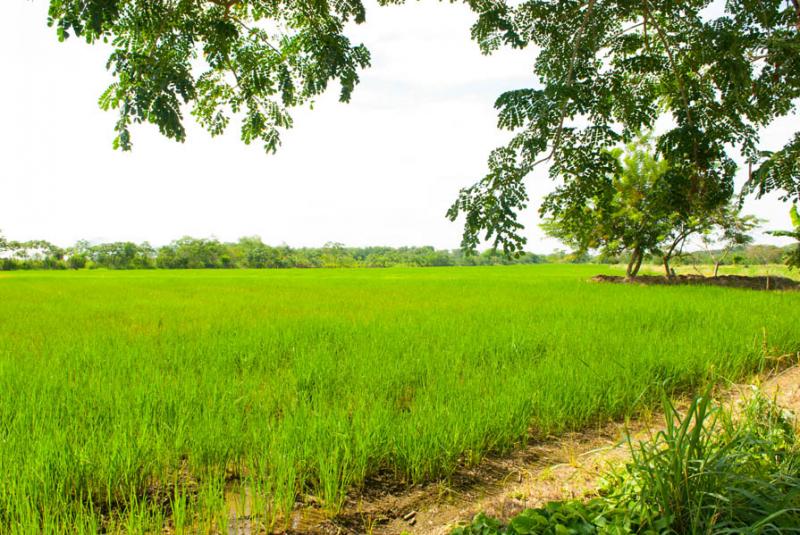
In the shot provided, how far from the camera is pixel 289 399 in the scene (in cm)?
348

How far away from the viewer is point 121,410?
121 inches

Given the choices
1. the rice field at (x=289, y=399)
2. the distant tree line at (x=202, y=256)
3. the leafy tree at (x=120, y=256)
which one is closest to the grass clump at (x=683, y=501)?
the rice field at (x=289, y=399)

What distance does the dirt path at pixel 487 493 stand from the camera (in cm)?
209

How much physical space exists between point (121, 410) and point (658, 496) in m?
3.34

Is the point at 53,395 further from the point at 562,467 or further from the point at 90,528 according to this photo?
the point at 562,467

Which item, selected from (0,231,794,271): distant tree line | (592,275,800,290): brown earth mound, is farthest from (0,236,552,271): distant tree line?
(592,275,800,290): brown earth mound

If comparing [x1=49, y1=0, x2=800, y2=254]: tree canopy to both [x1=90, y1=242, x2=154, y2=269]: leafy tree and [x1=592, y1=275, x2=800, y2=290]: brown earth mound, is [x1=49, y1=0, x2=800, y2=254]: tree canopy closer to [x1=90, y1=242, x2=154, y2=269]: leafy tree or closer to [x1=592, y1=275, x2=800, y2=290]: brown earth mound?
[x1=592, y1=275, x2=800, y2=290]: brown earth mound

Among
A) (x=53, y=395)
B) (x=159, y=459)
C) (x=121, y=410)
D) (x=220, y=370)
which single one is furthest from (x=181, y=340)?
(x=159, y=459)

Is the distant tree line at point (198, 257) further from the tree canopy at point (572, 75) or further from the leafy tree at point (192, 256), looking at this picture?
the tree canopy at point (572, 75)

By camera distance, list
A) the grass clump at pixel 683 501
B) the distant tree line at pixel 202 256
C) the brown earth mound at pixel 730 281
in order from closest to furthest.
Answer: the grass clump at pixel 683 501
the brown earth mound at pixel 730 281
the distant tree line at pixel 202 256

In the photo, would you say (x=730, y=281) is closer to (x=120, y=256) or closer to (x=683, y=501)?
(x=683, y=501)

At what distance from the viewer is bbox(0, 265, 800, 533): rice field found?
219 cm

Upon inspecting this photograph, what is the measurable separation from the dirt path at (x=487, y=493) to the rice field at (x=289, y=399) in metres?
0.12

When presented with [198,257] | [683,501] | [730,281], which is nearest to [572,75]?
[683,501]
